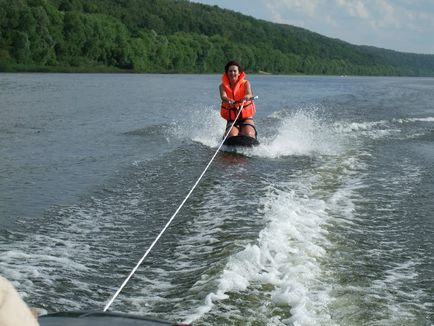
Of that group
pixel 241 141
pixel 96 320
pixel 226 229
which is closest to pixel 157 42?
pixel 241 141

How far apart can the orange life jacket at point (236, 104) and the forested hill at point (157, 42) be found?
54.0 metres

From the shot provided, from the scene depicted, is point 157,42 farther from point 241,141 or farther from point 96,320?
point 96,320

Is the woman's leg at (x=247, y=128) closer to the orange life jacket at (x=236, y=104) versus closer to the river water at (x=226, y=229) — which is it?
the orange life jacket at (x=236, y=104)

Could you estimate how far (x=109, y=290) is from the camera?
4.59 m

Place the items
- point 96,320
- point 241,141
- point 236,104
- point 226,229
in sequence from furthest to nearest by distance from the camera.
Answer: point 236,104
point 241,141
point 226,229
point 96,320

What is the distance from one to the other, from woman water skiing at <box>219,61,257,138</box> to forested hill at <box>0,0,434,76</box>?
54.0m

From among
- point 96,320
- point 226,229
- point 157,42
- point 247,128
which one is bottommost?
point 226,229

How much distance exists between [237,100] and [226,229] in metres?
6.51

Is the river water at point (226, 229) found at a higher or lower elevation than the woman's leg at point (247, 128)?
lower

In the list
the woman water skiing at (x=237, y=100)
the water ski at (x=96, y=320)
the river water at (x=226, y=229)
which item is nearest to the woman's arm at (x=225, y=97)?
the woman water skiing at (x=237, y=100)

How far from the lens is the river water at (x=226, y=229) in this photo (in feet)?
14.0

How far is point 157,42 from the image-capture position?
329 ft

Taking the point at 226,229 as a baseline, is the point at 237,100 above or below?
above

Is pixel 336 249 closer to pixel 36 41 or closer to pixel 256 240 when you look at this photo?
pixel 256 240
